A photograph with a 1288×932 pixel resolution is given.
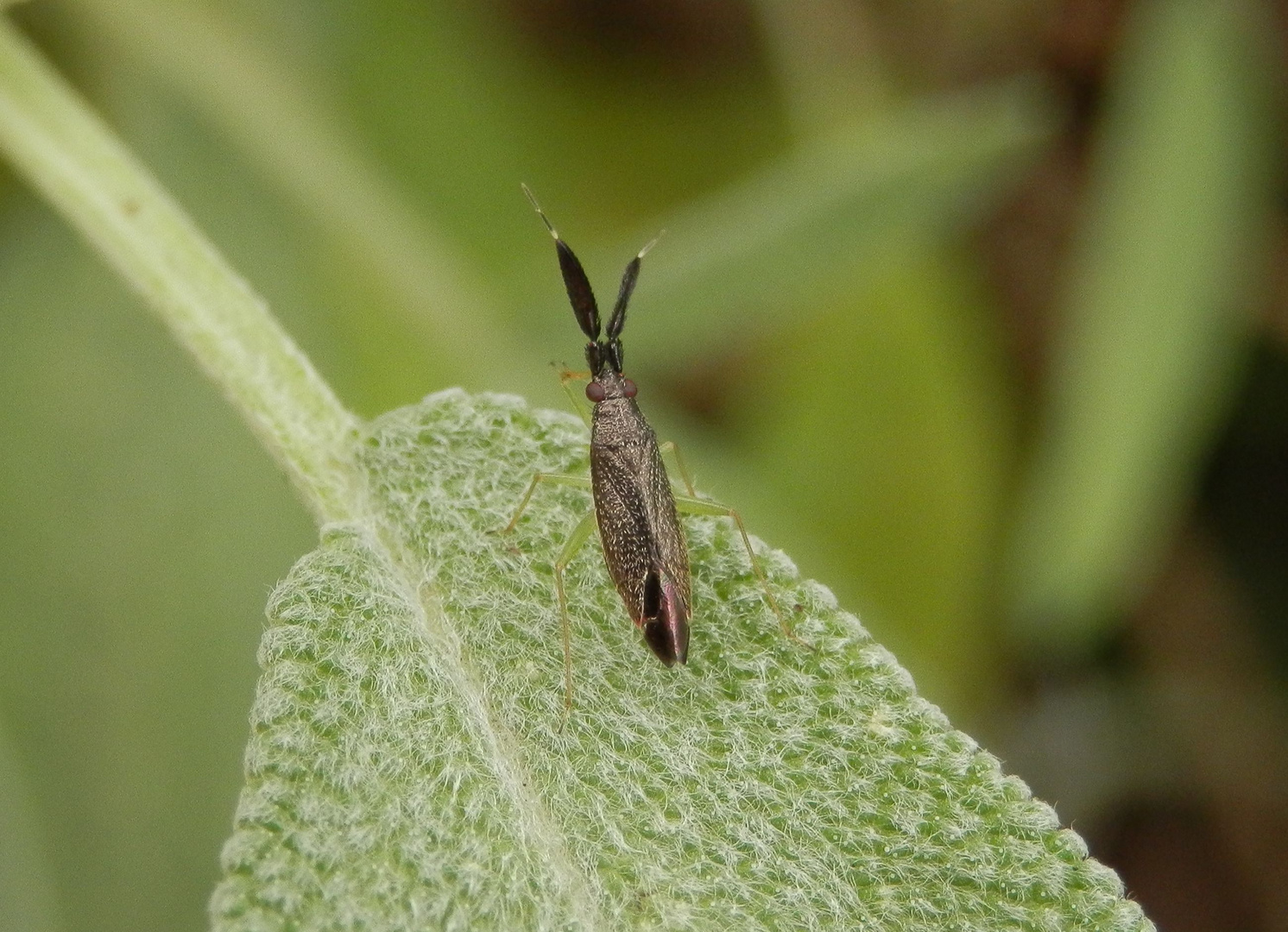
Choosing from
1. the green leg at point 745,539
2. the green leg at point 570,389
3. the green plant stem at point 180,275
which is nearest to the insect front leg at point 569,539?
the green leg at point 745,539

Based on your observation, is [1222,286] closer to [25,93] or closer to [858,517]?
[858,517]

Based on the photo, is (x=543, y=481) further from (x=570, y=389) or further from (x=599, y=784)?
(x=570, y=389)

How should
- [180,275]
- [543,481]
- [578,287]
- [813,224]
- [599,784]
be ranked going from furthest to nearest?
1. [813,224]
2. [578,287]
3. [543,481]
4. [180,275]
5. [599,784]

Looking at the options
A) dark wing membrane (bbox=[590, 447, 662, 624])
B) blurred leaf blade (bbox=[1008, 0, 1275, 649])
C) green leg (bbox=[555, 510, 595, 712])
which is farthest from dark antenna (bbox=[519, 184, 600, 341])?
blurred leaf blade (bbox=[1008, 0, 1275, 649])

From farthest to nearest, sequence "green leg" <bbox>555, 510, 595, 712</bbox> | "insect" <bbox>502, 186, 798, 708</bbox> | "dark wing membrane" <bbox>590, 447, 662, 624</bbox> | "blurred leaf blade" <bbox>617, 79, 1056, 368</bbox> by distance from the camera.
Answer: "blurred leaf blade" <bbox>617, 79, 1056, 368</bbox> → "dark wing membrane" <bbox>590, 447, 662, 624</bbox> → "insect" <bbox>502, 186, 798, 708</bbox> → "green leg" <bbox>555, 510, 595, 712</bbox>

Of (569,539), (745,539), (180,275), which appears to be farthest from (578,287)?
(745,539)

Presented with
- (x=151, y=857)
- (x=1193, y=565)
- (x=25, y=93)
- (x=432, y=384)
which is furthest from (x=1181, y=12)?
(x=151, y=857)

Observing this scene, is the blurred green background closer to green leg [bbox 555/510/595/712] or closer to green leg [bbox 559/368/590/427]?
green leg [bbox 559/368/590/427]
